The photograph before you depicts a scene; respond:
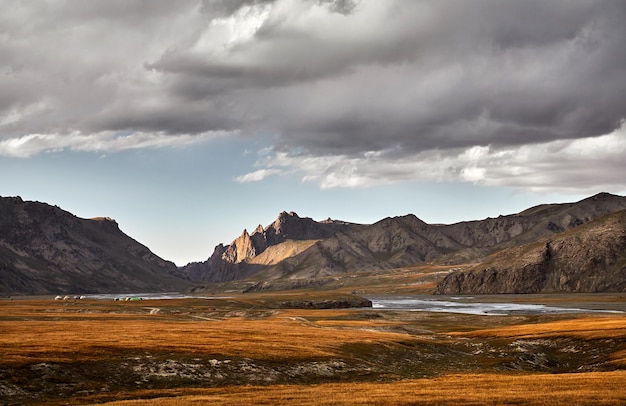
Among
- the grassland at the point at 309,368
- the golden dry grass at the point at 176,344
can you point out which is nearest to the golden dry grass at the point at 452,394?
the grassland at the point at 309,368

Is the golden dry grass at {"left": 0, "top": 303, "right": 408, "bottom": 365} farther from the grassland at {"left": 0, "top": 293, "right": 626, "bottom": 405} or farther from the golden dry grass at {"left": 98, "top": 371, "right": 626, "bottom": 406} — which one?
the golden dry grass at {"left": 98, "top": 371, "right": 626, "bottom": 406}

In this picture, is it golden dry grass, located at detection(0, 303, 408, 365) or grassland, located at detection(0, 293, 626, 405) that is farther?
golden dry grass, located at detection(0, 303, 408, 365)

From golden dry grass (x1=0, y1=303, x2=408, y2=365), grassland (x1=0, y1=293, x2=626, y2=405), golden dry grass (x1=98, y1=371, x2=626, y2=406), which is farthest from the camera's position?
golden dry grass (x1=0, y1=303, x2=408, y2=365)

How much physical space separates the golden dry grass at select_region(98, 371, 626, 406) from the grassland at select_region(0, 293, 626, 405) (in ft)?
0.27

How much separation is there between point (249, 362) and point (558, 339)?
50.1m

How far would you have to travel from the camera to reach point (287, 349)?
233ft

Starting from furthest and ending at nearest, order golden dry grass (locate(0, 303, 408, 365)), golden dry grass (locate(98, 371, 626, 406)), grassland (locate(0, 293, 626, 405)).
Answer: golden dry grass (locate(0, 303, 408, 365)) → grassland (locate(0, 293, 626, 405)) → golden dry grass (locate(98, 371, 626, 406))

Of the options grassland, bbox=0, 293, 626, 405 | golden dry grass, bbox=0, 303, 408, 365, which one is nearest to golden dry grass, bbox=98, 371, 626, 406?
grassland, bbox=0, 293, 626, 405

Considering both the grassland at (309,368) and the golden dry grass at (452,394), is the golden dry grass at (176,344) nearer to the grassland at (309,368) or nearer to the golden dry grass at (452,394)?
the grassland at (309,368)

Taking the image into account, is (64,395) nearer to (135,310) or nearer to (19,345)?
(19,345)

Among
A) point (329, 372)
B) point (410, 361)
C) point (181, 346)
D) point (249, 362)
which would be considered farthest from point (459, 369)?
point (181, 346)

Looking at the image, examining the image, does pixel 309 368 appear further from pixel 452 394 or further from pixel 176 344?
pixel 452 394

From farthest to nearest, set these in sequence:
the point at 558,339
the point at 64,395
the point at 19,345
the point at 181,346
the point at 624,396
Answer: the point at 558,339
the point at 181,346
the point at 19,345
the point at 64,395
the point at 624,396

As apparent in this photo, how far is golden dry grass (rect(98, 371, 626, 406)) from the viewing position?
35344 mm
